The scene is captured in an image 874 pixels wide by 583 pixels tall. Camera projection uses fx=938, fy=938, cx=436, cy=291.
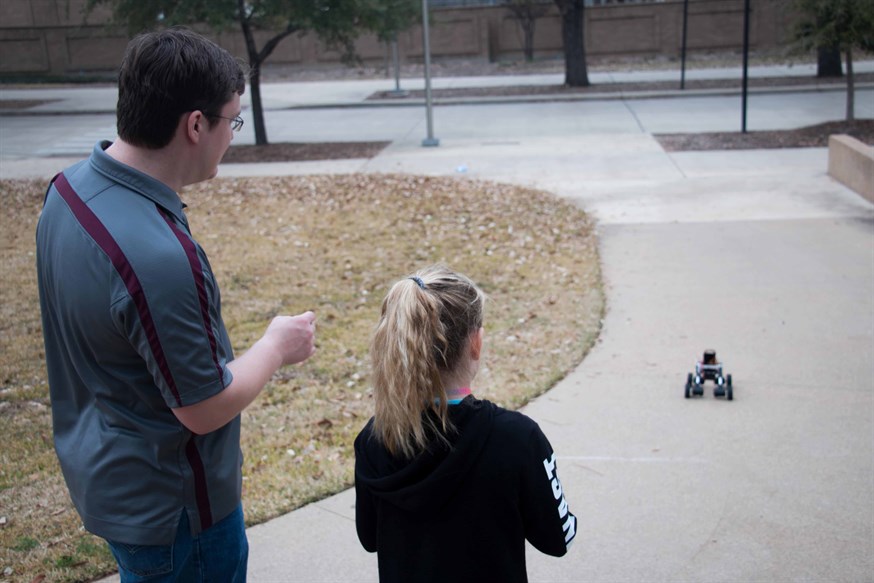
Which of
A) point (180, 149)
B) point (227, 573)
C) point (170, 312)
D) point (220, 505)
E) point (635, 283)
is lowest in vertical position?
point (635, 283)

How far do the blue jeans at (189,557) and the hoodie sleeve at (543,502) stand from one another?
69 cm

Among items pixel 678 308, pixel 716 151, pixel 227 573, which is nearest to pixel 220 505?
pixel 227 573

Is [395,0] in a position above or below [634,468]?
above

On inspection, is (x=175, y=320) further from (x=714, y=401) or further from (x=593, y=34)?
(x=593, y=34)

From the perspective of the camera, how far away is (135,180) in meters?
1.93

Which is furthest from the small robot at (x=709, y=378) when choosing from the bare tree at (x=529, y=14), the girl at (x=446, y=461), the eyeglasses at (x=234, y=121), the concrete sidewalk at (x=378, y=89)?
the bare tree at (x=529, y=14)

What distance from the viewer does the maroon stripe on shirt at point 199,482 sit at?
2047 millimetres

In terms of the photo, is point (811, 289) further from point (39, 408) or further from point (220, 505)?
point (220, 505)

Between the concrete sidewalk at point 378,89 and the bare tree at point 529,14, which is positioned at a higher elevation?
the bare tree at point 529,14

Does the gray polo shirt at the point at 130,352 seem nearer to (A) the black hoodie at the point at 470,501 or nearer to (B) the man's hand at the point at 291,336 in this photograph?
(B) the man's hand at the point at 291,336

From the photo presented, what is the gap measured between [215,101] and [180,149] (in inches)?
5.0

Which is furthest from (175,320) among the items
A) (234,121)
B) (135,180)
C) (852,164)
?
(852,164)

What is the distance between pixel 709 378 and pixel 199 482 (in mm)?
3834

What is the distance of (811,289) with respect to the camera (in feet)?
23.5
